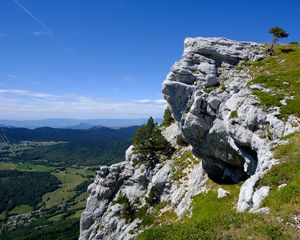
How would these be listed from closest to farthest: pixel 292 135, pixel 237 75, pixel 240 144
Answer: pixel 292 135
pixel 240 144
pixel 237 75

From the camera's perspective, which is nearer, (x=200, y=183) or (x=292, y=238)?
(x=292, y=238)

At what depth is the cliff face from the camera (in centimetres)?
3306

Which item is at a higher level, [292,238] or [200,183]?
[292,238]

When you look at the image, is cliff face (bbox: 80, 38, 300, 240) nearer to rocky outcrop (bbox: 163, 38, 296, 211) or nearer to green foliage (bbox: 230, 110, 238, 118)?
rocky outcrop (bbox: 163, 38, 296, 211)

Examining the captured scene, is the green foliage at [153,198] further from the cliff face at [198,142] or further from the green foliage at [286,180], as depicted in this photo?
the green foliage at [286,180]

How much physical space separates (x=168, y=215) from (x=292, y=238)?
1328 inches

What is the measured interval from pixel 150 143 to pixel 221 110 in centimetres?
2496

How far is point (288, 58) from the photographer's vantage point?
50.2 m

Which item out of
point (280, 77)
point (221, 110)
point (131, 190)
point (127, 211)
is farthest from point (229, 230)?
point (131, 190)

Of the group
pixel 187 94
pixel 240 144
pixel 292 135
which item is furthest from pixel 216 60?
pixel 292 135

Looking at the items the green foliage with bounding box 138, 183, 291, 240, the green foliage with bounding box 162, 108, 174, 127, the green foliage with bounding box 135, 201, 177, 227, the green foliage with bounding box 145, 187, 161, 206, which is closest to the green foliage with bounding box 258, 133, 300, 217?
the green foliage with bounding box 138, 183, 291, 240

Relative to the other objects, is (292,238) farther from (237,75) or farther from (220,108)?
(237,75)

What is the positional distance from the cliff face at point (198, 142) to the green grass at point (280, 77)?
1308 millimetres

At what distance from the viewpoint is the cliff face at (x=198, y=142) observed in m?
33.1
